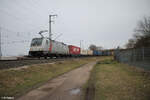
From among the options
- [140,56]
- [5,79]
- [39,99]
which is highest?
[140,56]

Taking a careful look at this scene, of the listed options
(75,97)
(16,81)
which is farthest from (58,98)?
(16,81)

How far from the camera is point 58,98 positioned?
454cm

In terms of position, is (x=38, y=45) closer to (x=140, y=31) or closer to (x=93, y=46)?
(x=140, y=31)

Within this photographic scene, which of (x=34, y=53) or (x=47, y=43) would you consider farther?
(x=47, y=43)

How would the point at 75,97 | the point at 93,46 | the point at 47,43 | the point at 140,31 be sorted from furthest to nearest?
the point at 93,46 → the point at 140,31 → the point at 47,43 → the point at 75,97

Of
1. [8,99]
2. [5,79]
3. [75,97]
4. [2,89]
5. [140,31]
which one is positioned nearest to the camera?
[8,99]

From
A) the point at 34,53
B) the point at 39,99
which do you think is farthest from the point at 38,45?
the point at 39,99

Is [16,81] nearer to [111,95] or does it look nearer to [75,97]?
[75,97]

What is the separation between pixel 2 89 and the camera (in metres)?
5.05

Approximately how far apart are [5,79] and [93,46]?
112143mm

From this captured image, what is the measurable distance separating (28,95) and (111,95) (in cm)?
383

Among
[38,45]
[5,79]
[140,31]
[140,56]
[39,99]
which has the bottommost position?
[39,99]

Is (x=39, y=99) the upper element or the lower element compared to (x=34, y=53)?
lower

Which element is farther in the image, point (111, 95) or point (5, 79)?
point (5, 79)
